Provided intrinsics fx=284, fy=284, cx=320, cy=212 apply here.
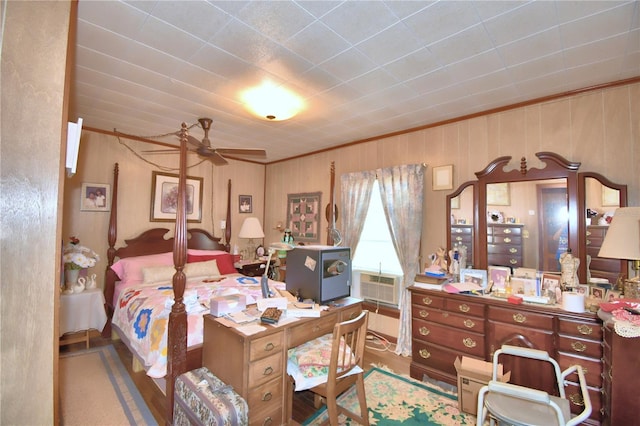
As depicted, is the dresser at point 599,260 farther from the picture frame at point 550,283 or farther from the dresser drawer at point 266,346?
the dresser drawer at point 266,346

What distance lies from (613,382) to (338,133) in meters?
3.22

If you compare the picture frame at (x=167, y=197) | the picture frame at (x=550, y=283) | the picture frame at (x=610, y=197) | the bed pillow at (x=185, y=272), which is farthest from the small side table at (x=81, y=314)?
the picture frame at (x=610, y=197)

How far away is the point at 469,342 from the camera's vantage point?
249 centimetres

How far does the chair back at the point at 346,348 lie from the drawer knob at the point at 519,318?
1337 millimetres

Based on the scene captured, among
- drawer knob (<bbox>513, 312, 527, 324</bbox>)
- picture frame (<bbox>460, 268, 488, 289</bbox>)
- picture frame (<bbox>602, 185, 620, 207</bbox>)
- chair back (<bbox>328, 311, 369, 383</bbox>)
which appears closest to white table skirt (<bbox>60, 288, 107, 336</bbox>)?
chair back (<bbox>328, 311, 369, 383</bbox>)

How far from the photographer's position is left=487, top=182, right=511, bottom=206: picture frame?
8.95 ft

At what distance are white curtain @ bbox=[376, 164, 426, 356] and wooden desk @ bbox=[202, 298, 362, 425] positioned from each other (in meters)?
1.69

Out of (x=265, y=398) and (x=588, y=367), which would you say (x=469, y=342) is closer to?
(x=588, y=367)

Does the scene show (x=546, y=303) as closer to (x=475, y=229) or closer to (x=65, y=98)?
(x=475, y=229)

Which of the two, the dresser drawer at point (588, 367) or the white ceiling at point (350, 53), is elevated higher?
the white ceiling at point (350, 53)

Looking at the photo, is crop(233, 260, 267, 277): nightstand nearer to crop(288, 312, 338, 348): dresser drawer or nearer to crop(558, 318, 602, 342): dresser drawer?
crop(288, 312, 338, 348): dresser drawer

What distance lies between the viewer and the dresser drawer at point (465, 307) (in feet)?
8.04

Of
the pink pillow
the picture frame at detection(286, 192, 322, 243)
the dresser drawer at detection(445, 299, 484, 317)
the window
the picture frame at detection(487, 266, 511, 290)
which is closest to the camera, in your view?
the dresser drawer at detection(445, 299, 484, 317)

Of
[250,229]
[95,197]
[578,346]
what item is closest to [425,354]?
[578,346]
